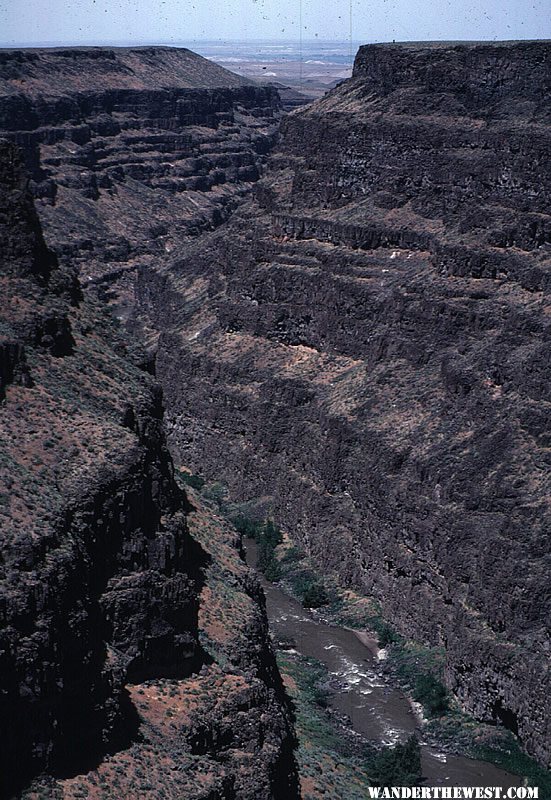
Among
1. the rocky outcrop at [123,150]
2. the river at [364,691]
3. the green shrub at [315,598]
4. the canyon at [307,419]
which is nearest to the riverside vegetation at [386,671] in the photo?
the green shrub at [315,598]

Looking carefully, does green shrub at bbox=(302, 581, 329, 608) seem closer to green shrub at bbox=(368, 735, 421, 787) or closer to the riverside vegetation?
the riverside vegetation

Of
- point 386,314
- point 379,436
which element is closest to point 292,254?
point 386,314

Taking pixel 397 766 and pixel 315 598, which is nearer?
pixel 397 766

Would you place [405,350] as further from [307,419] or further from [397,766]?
[397,766]

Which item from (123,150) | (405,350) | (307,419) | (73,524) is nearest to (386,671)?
(405,350)

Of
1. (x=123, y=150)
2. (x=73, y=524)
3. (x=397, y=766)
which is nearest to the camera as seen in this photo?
(x=73, y=524)

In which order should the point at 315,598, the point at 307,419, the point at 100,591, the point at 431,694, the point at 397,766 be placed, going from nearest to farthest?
1. the point at 100,591
2. the point at 397,766
3. the point at 431,694
4. the point at 315,598
5. the point at 307,419

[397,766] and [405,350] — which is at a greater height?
[405,350]
